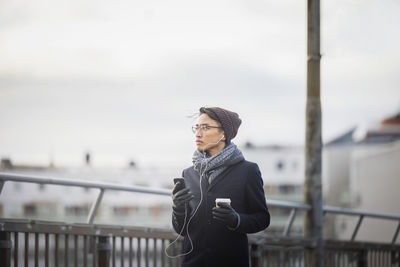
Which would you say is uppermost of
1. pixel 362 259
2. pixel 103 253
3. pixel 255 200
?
pixel 255 200

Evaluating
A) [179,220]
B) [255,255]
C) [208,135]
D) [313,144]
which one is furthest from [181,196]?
[313,144]

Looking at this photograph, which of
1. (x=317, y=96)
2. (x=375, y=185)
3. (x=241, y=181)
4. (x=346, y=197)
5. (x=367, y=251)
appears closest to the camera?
(x=241, y=181)

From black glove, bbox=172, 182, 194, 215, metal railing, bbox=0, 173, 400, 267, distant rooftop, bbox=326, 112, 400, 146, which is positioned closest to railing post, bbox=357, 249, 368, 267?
metal railing, bbox=0, 173, 400, 267

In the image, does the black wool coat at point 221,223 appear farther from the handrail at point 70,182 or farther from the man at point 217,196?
the handrail at point 70,182

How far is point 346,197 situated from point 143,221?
30.0 m

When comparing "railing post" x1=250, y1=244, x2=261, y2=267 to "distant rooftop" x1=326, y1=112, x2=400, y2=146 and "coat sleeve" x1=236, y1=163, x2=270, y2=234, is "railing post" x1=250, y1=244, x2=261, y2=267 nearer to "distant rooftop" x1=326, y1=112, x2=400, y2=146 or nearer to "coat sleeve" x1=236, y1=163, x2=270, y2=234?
"coat sleeve" x1=236, y1=163, x2=270, y2=234

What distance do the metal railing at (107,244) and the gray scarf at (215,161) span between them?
1.99 meters

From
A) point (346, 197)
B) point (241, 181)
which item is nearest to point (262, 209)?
point (241, 181)

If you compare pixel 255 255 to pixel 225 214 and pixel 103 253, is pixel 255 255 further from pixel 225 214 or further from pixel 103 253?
pixel 225 214

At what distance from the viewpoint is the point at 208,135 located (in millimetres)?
4652

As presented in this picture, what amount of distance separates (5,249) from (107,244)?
115 cm

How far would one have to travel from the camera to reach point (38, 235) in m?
6.25

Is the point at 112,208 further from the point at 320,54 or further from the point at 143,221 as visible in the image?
the point at 320,54

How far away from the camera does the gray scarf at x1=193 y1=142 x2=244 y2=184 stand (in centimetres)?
459
